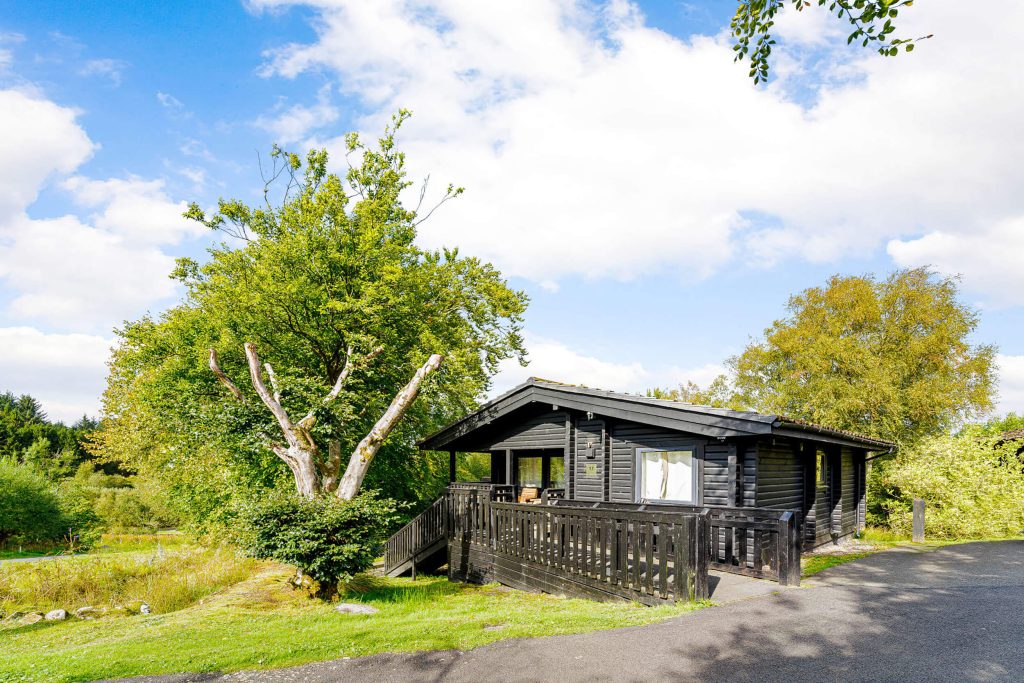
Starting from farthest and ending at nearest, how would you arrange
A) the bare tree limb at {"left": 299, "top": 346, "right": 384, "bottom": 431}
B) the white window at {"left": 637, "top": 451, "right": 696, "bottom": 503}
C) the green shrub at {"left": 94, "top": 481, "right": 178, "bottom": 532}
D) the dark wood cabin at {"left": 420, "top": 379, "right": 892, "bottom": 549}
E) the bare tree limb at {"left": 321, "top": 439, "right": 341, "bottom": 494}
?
the green shrub at {"left": 94, "top": 481, "right": 178, "bottom": 532} → the bare tree limb at {"left": 321, "top": 439, "right": 341, "bottom": 494} → the bare tree limb at {"left": 299, "top": 346, "right": 384, "bottom": 431} → the white window at {"left": 637, "top": 451, "right": 696, "bottom": 503} → the dark wood cabin at {"left": 420, "top": 379, "right": 892, "bottom": 549}

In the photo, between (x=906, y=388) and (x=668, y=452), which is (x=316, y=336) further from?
(x=906, y=388)

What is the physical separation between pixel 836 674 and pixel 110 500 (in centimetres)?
3357

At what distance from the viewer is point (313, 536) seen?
10367 millimetres

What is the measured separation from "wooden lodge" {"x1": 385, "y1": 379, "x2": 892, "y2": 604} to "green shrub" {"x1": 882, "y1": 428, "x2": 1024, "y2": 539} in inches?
70.6

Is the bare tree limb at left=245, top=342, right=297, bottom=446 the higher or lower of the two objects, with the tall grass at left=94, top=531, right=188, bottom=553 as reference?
higher

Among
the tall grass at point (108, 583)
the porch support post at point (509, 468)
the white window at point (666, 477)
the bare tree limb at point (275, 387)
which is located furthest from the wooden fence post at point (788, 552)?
the bare tree limb at point (275, 387)

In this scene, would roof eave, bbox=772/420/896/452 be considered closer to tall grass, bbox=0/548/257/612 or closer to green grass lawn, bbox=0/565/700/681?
green grass lawn, bbox=0/565/700/681

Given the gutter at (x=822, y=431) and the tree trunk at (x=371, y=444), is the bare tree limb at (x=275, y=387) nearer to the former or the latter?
the tree trunk at (x=371, y=444)

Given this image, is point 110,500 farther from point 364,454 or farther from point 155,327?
point 364,454

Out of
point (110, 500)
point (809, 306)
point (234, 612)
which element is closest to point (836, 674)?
point (234, 612)

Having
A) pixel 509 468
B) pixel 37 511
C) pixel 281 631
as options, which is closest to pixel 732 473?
pixel 509 468

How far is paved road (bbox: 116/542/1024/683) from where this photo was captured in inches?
208

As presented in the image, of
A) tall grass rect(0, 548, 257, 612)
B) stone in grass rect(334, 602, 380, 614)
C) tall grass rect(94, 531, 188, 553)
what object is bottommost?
tall grass rect(94, 531, 188, 553)

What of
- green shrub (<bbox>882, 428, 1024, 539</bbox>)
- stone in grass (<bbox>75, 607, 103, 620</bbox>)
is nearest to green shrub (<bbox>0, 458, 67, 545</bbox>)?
stone in grass (<bbox>75, 607, 103, 620</bbox>)
